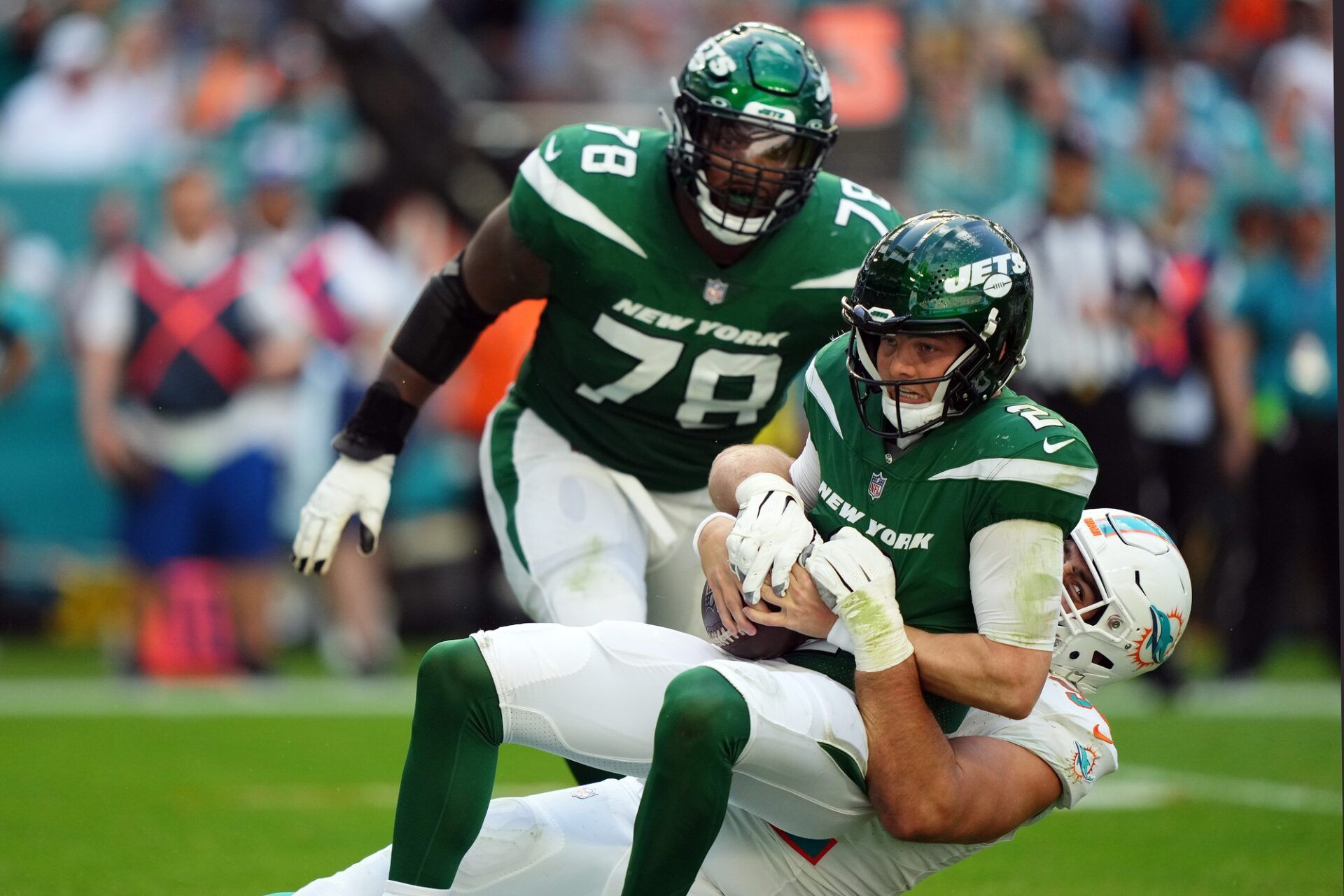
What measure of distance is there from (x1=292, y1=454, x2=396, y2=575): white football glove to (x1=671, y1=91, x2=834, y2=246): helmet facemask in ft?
3.29

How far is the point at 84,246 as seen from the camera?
9.74 m

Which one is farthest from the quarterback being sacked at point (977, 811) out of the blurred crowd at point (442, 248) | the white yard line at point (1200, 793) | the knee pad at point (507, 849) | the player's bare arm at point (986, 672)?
the blurred crowd at point (442, 248)

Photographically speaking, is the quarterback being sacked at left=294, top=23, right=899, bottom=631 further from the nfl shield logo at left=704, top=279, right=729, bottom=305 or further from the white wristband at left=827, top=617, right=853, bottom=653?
the white wristband at left=827, top=617, right=853, bottom=653

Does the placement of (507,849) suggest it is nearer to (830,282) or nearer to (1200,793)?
(830,282)

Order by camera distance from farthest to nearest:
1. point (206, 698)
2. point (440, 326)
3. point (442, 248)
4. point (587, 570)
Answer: point (442, 248) < point (206, 698) < point (440, 326) < point (587, 570)

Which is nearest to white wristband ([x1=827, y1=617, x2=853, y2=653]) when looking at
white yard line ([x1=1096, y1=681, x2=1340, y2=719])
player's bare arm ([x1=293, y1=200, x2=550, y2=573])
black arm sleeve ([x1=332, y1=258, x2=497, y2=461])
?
player's bare arm ([x1=293, y1=200, x2=550, y2=573])

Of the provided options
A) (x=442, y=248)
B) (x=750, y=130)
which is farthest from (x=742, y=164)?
(x=442, y=248)

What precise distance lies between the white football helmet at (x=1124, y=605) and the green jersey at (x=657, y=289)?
3.14 ft

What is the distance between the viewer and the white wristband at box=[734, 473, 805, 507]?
304cm

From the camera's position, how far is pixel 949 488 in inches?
116

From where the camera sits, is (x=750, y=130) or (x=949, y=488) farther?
(x=750, y=130)

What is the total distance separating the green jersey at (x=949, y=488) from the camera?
2.86 meters

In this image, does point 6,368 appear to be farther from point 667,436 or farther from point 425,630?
point 667,436

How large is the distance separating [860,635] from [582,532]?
1244 mm
